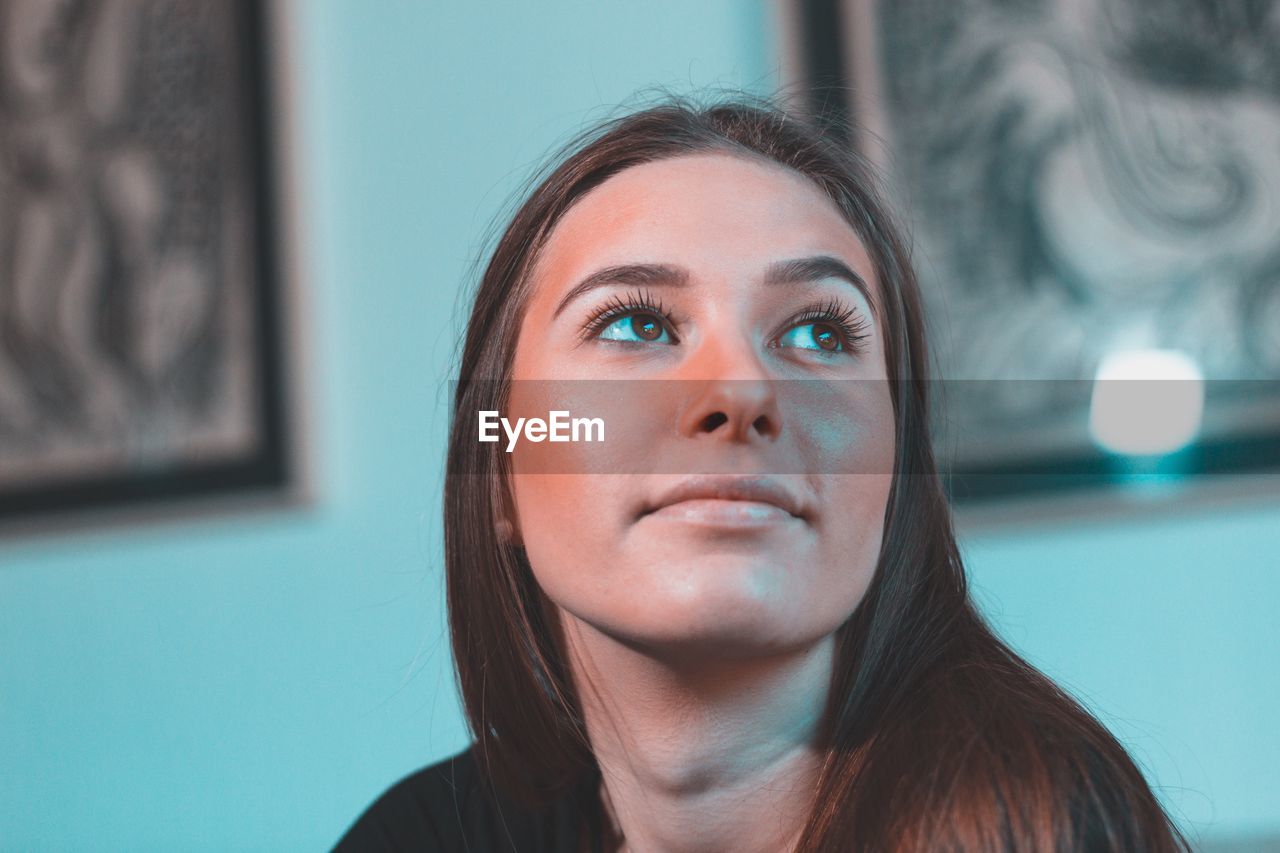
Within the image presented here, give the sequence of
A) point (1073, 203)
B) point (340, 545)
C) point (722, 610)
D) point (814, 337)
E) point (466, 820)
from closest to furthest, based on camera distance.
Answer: point (722, 610) < point (814, 337) < point (466, 820) < point (1073, 203) < point (340, 545)

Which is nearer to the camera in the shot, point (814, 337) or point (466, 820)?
point (814, 337)

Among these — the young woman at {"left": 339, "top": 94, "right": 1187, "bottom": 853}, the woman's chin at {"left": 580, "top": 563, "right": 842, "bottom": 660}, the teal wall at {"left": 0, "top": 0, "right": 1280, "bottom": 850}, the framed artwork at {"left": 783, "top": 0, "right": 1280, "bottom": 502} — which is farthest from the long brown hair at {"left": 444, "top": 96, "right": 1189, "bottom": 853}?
the teal wall at {"left": 0, "top": 0, "right": 1280, "bottom": 850}

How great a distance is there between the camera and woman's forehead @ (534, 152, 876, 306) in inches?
27.6

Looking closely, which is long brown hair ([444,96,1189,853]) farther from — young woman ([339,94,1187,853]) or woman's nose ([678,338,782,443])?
woman's nose ([678,338,782,443])

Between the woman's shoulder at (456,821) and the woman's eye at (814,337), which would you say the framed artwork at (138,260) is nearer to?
the woman's shoulder at (456,821)

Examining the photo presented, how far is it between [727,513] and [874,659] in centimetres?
18

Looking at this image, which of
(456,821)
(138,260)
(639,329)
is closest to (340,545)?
(138,260)

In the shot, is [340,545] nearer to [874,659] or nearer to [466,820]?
[466,820]

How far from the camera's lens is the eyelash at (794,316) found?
0.70 m

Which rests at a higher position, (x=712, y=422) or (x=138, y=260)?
(x=138, y=260)

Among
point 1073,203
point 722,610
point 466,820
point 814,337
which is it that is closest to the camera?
point 722,610

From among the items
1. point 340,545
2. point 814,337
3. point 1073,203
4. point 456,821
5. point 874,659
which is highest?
point 1073,203

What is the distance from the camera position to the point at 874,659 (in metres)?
0.74

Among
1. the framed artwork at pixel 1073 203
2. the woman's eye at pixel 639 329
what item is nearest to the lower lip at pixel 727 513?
the woman's eye at pixel 639 329
